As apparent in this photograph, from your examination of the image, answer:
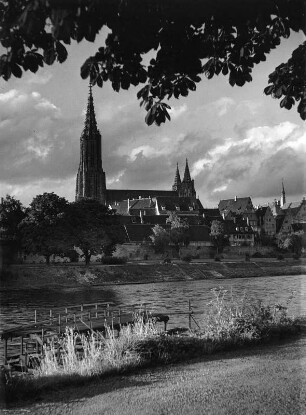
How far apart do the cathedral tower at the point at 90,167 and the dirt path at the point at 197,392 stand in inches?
5494

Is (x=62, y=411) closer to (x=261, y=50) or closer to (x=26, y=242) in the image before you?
(x=261, y=50)

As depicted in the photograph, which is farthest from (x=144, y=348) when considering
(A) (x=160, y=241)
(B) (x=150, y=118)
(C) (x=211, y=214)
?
(C) (x=211, y=214)

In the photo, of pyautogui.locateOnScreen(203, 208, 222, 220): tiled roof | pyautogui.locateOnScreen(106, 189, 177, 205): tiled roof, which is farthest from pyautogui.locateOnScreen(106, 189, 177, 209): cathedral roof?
pyautogui.locateOnScreen(203, 208, 222, 220): tiled roof

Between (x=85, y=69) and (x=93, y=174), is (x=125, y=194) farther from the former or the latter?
(x=85, y=69)

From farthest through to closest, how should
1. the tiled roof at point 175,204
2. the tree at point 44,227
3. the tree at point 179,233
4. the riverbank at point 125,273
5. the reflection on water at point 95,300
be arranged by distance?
the tiled roof at point 175,204, the tree at point 179,233, the tree at point 44,227, the riverbank at point 125,273, the reflection on water at point 95,300

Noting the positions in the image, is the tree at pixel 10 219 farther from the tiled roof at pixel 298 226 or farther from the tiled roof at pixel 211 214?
the tiled roof at pixel 298 226

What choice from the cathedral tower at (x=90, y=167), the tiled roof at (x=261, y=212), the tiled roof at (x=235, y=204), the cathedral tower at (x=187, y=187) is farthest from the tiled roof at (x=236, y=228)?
the cathedral tower at (x=187, y=187)

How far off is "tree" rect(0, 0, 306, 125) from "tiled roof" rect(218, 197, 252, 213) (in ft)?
452

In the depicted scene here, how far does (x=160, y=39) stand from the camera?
5.81m

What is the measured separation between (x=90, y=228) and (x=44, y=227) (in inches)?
316

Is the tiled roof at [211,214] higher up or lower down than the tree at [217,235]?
higher up

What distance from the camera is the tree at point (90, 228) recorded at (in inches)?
2544

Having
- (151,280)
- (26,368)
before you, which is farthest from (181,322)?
(151,280)

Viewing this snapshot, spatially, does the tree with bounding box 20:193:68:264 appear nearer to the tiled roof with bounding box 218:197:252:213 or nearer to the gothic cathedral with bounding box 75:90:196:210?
the gothic cathedral with bounding box 75:90:196:210
